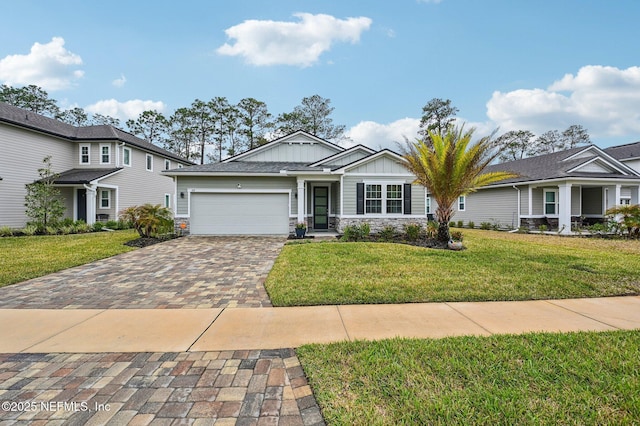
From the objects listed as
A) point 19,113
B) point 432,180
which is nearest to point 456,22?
point 432,180

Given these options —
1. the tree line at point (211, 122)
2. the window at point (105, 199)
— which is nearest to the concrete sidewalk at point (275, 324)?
the window at point (105, 199)

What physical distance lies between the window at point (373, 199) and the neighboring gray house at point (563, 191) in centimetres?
780

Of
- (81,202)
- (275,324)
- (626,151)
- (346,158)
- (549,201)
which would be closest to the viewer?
(275,324)

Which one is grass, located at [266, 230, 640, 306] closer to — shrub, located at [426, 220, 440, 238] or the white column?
shrub, located at [426, 220, 440, 238]

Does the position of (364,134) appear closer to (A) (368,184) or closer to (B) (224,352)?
(A) (368,184)

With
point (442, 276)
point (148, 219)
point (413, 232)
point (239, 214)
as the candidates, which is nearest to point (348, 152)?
point (413, 232)

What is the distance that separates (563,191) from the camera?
1562cm

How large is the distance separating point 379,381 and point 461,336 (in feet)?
4.76

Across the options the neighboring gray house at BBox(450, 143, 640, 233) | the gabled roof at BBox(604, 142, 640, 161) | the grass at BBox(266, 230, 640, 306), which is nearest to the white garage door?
the grass at BBox(266, 230, 640, 306)

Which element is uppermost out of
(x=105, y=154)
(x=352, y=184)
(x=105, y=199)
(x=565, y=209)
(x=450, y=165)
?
(x=105, y=154)

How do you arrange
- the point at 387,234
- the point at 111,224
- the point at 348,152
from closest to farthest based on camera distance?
the point at 387,234
the point at 348,152
the point at 111,224

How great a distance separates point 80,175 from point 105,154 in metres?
2.01

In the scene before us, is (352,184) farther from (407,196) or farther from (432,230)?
(432,230)

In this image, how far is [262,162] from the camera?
55.2 ft
